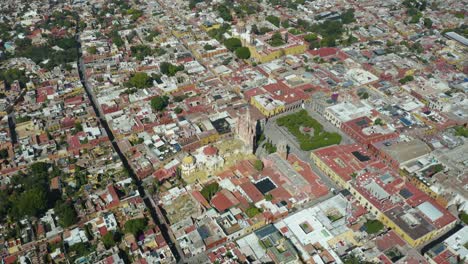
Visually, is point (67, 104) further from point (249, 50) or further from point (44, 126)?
point (249, 50)

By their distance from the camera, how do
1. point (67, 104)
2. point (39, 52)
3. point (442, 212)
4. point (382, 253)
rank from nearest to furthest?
point (382, 253) < point (442, 212) < point (67, 104) < point (39, 52)

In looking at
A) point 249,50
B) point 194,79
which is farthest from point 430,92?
point 194,79

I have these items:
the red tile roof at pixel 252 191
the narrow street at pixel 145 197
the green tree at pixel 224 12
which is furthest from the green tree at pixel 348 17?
the red tile roof at pixel 252 191

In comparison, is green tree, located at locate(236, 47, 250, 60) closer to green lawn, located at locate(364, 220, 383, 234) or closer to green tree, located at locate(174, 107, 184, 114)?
green tree, located at locate(174, 107, 184, 114)

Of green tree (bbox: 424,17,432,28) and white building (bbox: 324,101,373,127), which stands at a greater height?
green tree (bbox: 424,17,432,28)

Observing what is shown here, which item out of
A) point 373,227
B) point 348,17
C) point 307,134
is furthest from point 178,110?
point 348,17

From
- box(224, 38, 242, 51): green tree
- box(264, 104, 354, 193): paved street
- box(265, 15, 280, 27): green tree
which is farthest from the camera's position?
box(265, 15, 280, 27): green tree

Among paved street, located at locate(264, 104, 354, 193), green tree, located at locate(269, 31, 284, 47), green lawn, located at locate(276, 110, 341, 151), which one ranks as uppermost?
green tree, located at locate(269, 31, 284, 47)

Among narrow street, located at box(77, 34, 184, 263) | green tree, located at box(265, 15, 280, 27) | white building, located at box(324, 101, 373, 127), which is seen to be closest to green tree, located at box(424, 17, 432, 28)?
green tree, located at box(265, 15, 280, 27)
